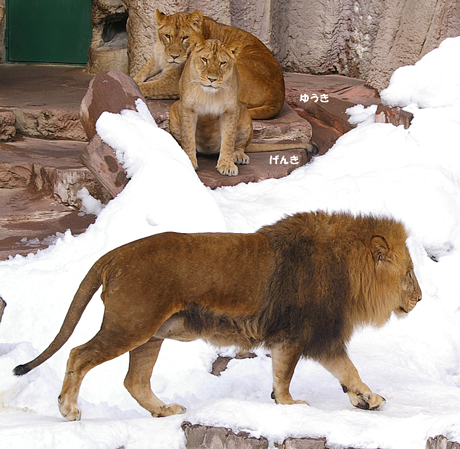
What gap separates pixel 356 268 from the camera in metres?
3.22

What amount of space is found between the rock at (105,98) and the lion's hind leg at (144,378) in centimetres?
237

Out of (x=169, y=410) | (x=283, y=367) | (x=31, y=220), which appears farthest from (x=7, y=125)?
(x=283, y=367)

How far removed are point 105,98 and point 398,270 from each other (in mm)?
2829

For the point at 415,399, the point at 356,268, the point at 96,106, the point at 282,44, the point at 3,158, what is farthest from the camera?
the point at 282,44

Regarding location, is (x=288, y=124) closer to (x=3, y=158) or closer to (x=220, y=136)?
(x=220, y=136)

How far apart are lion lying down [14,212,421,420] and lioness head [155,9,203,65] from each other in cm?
436

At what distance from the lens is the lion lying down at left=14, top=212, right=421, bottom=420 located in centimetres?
293

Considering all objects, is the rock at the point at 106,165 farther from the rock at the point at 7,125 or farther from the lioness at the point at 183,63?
the lioness at the point at 183,63

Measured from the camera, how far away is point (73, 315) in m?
3.06

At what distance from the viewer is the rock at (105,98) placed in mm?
5180

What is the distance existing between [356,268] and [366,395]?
0.60 meters

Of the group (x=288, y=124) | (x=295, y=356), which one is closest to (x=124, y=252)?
(x=295, y=356)

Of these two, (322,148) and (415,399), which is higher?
(415,399)

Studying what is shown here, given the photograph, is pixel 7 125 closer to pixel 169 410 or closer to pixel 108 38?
pixel 108 38
